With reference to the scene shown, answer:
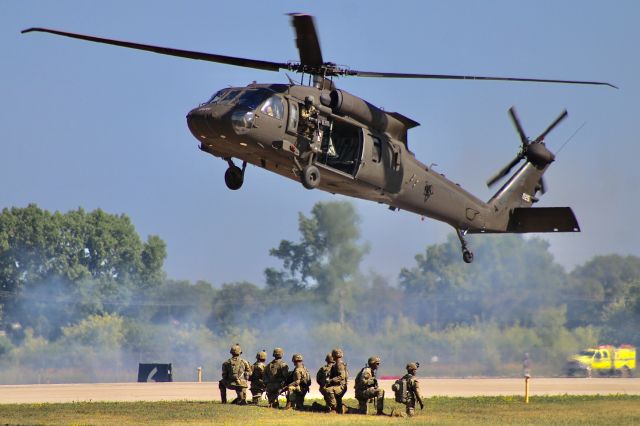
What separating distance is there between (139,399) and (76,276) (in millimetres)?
38643

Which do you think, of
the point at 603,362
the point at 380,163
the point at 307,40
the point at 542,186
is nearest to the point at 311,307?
the point at 603,362

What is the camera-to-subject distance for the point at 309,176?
29000 millimetres

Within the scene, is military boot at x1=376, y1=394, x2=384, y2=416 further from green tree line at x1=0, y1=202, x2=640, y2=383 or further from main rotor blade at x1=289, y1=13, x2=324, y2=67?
green tree line at x1=0, y1=202, x2=640, y2=383

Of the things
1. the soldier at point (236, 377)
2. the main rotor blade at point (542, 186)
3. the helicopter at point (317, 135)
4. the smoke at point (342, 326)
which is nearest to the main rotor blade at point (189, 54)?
the helicopter at point (317, 135)

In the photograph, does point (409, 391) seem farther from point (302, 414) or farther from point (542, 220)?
point (542, 220)

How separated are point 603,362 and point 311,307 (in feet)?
63.7

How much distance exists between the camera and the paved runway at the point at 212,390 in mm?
33500

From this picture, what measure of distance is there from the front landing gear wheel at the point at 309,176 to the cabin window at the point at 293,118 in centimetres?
107

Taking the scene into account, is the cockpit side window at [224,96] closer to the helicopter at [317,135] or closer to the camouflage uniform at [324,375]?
the helicopter at [317,135]

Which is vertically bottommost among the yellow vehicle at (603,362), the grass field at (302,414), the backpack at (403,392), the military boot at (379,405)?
the grass field at (302,414)

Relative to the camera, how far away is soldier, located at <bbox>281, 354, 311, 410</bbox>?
26.7 metres

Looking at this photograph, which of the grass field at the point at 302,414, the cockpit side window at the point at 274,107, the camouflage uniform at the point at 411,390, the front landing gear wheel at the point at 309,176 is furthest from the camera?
the front landing gear wheel at the point at 309,176

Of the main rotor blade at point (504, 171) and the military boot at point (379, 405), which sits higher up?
the main rotor blade at point (504, 171)

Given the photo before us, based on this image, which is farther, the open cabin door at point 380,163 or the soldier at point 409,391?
the open cabin door at point 380,163
